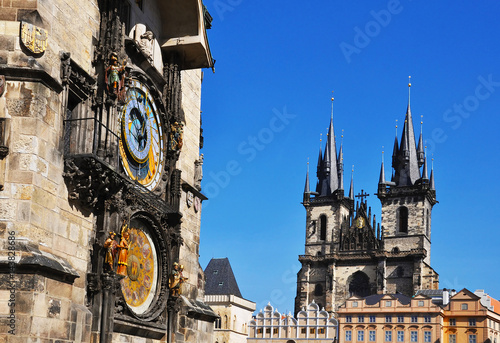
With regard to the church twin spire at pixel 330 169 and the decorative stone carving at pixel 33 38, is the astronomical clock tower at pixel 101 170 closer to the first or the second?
the decorative stone carving at pixel 33 38

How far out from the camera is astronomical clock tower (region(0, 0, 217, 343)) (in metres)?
8.62

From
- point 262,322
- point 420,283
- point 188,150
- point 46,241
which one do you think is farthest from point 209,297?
point 46,241

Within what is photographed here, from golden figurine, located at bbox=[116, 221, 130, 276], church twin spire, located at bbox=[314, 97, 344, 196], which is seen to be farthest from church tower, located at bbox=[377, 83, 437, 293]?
golden figurine, located at bbox=[116, 221, 130, 276]

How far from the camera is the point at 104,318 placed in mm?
10125

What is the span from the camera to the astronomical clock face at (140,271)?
37.6 ft

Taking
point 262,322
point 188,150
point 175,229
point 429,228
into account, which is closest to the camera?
point 175,229

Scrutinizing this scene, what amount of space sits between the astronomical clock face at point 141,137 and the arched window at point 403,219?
81356 mm

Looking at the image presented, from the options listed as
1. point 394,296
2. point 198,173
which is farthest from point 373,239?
point 198,173

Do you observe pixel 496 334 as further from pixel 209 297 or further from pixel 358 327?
pixel 209 297

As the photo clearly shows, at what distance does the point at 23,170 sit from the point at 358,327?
69750 mm

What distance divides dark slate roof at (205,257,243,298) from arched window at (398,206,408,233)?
81.3 feet

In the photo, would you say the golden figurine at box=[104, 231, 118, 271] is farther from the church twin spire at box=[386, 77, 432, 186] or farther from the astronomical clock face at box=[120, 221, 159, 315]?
the church twin spire at box=[386, 77, 432, 186]

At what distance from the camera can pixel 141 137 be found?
1206 cm

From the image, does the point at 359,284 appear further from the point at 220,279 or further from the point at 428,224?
the point at 220,279
